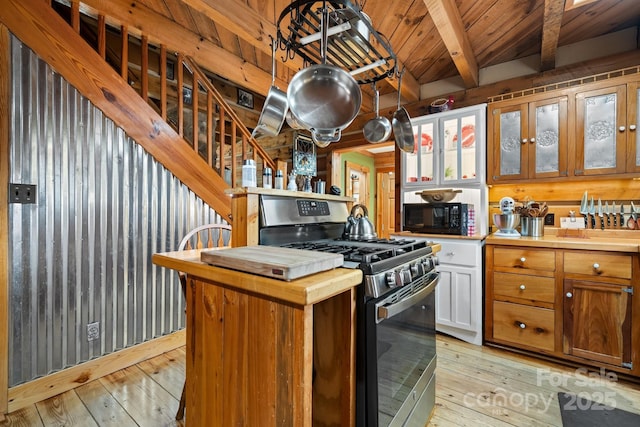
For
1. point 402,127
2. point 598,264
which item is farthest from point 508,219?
point 402,127

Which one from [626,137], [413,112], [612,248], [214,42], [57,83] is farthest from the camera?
[413,112]

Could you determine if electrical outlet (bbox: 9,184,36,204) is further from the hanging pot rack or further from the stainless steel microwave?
the stainless steel microwave

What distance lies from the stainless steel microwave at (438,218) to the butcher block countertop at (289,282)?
202 cm

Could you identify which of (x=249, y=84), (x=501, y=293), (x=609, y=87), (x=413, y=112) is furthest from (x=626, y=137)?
(x=249, y=84)

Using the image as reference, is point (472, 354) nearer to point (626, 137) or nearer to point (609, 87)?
point (626, 137)

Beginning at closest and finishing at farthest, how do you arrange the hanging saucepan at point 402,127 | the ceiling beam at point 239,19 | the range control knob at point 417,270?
1. the range control knob at point 417,270
2. the hanging saucepan at point 402,127
3. the ceiling beam at point 239,19

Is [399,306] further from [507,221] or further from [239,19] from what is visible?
[239,19]

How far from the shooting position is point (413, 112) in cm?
355

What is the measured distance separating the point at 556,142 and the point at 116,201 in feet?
11.4

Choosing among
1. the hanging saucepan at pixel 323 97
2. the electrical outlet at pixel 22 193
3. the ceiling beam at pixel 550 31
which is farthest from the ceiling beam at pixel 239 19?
the ceiling beam at pixel 550 31

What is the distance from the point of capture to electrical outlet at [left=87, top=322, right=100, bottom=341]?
1943 millimetres

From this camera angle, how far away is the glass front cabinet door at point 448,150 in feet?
9.01

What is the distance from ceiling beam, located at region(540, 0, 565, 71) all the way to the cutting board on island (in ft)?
7.59

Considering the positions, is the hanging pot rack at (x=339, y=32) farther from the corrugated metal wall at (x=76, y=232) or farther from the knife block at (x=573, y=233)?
the knife block at (x=573, y=233)
